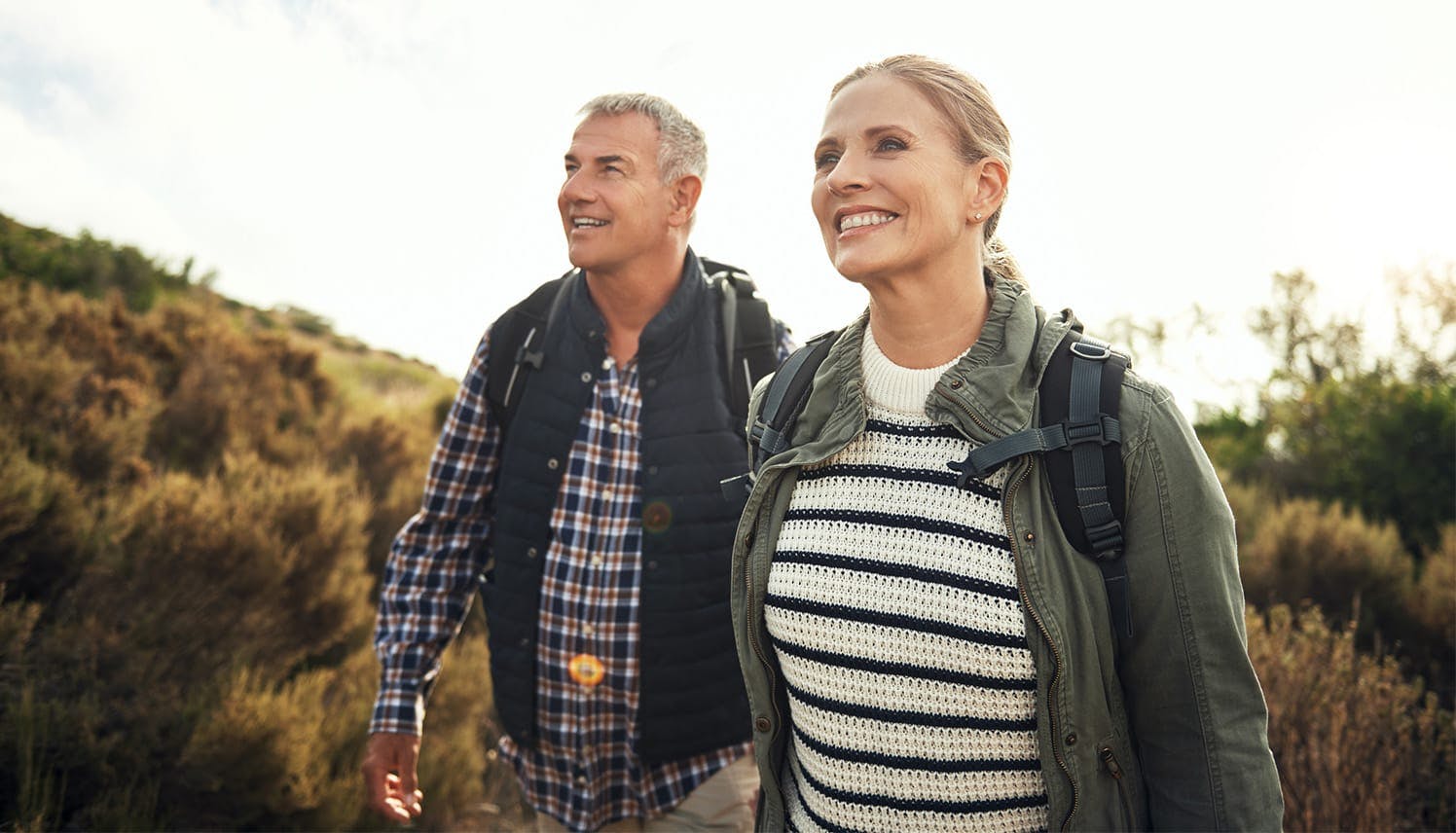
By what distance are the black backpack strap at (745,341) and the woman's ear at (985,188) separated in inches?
38.7

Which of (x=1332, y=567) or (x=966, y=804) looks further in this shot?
(x=1332, y=567)

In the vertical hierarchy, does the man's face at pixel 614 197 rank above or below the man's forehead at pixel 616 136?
below

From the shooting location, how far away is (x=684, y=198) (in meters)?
2.88

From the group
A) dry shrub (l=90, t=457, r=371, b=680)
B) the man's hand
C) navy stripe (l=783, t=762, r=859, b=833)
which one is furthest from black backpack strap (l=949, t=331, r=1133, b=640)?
dry shrub (l=90, t=457, r=371, b=680)

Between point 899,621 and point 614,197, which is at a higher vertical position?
point 614,197

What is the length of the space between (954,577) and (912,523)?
0.13m

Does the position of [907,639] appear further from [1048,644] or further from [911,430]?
[911,430]

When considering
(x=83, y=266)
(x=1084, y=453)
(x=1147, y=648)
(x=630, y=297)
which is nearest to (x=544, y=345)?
(x=630, y=297)

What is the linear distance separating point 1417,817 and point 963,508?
144 inches

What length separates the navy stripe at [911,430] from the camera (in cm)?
164

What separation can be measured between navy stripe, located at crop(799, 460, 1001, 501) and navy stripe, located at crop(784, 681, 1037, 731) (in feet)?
1.32

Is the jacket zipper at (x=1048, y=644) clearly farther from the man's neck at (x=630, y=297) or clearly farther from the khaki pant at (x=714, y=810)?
the man's neck at (x=630, y=297)

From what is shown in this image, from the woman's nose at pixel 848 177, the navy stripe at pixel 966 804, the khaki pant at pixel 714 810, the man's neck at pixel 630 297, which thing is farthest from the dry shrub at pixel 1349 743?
the woman's nose at pixel 848 177

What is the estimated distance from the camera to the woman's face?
1.67m
